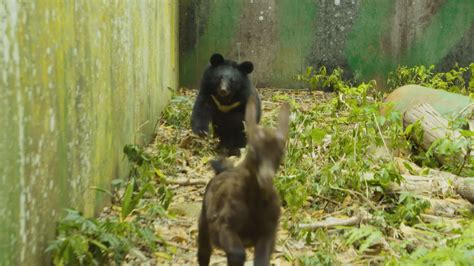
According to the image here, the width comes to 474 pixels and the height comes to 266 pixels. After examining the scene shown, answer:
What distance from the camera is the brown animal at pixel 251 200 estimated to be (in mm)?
2883

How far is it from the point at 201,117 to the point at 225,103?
37 cm

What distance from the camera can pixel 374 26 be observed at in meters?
12.0

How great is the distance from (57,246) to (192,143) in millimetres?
4410

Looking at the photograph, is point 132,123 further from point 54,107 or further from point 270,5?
point 270,5

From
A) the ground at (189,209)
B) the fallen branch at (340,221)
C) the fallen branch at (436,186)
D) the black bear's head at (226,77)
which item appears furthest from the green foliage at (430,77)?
the fallen branch at (340,221)

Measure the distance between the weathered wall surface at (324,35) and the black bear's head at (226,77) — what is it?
4.10 m

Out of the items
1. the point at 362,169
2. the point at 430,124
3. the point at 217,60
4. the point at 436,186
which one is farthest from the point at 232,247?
the point at 217,60

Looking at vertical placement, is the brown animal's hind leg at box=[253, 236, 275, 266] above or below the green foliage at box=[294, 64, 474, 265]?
above

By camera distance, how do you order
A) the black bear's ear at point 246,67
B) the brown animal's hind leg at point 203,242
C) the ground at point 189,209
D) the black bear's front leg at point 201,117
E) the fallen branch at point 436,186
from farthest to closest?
the black bear's ear at point 246,67
the black bear's front leg at point 201,117
the fallen branch at point 436,186
the ground at point 189,209
the brown animal's hind leg at point 203,242

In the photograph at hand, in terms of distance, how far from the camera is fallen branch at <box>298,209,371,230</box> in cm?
442

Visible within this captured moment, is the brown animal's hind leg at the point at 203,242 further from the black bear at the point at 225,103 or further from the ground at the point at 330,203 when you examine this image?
the black bear at the point at 225,103

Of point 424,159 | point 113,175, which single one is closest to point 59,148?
point 113,175

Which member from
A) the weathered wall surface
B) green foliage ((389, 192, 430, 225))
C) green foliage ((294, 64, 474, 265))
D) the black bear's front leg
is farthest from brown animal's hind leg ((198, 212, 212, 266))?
the weathered wall surface

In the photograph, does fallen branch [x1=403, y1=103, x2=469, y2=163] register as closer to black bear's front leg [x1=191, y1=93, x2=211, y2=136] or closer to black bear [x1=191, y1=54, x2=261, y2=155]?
black bear [x1=191, y1=54, x2=261, y2=155]
